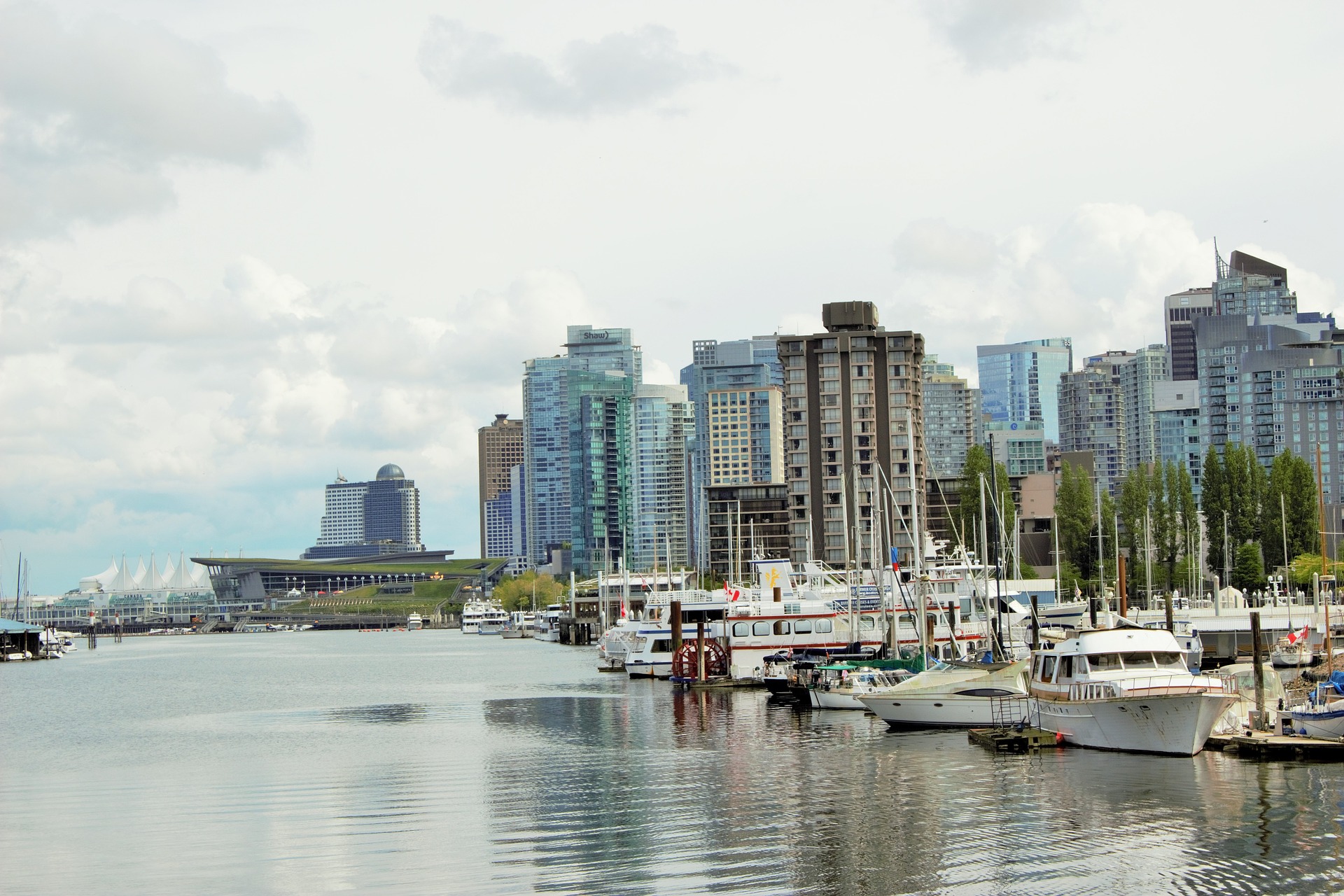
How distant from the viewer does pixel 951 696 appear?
220ft

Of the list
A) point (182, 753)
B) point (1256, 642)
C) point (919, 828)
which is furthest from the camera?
point (182, 753)

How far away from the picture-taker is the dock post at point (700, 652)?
10075 cm

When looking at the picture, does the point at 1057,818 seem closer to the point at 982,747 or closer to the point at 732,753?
the point at 982,747

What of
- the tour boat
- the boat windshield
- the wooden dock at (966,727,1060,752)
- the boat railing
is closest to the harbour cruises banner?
the wooden dock at (966,727,1060,752)

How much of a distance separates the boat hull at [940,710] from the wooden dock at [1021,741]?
6.68 m

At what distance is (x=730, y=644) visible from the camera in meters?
99.5

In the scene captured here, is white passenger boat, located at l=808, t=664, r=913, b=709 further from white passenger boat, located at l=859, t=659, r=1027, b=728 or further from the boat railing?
the boat railing

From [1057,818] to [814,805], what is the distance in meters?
7.61

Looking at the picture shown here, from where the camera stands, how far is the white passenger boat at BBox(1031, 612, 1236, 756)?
52.0m

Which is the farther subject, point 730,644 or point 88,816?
point 730,644

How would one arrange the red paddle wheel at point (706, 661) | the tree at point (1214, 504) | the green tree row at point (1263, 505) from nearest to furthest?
the red paddle wheel at point (706, 661) → the green tree row at point (1263, 505) → the tree at point (1214, 504)

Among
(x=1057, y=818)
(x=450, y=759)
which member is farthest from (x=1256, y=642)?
(x=450, y=759)

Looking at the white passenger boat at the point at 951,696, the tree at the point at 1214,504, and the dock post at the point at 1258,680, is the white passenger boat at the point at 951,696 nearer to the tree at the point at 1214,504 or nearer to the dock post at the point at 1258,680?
the dock post at the point at 1258,680

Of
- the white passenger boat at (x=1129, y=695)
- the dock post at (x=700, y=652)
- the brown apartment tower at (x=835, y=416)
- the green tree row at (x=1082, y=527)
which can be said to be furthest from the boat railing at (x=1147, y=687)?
the brown apartment tower at (x=835, y=416)
